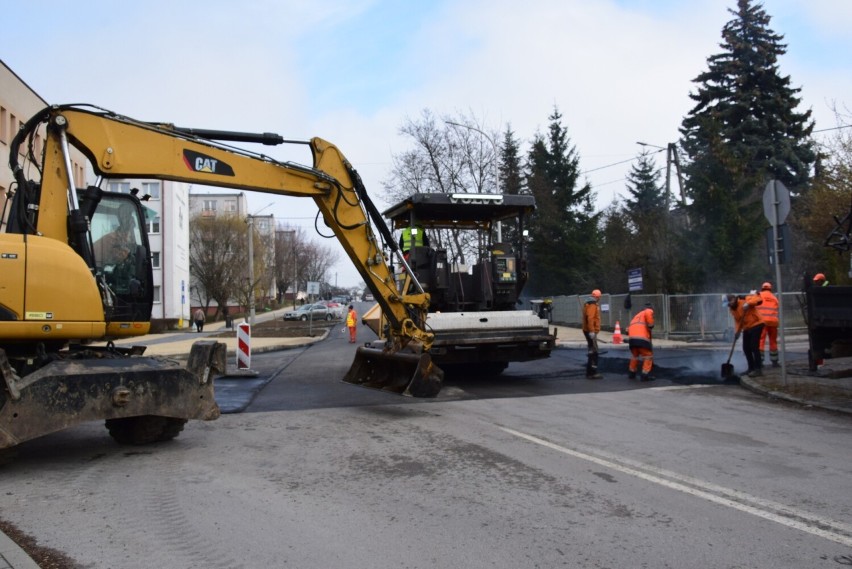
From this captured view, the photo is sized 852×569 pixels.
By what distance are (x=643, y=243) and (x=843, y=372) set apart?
1733cm

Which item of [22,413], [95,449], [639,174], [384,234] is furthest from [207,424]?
[639,174]

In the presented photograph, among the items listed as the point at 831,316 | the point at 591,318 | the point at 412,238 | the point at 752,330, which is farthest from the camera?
the point at 591,318

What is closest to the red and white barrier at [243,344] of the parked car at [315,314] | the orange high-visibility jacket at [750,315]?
the orange high-visibility jacket at [750,315]

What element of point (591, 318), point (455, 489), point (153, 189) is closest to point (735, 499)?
point (455, 489)

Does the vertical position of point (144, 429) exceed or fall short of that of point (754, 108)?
it falls short

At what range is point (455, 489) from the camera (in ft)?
17.8

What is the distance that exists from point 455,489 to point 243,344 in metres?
10.0

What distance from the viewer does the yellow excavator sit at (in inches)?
241

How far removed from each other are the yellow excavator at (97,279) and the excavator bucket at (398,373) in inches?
1.2

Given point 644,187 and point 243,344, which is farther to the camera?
point 644,187

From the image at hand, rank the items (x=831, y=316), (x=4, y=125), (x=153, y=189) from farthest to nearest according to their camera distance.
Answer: (x=153, y=189)
(x=4, y=125)
(x=831, y=316)

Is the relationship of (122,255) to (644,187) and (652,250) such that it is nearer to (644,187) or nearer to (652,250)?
(652,250)

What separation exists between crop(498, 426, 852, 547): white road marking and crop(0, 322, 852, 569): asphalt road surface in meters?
0.02

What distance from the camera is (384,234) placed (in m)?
10.1
